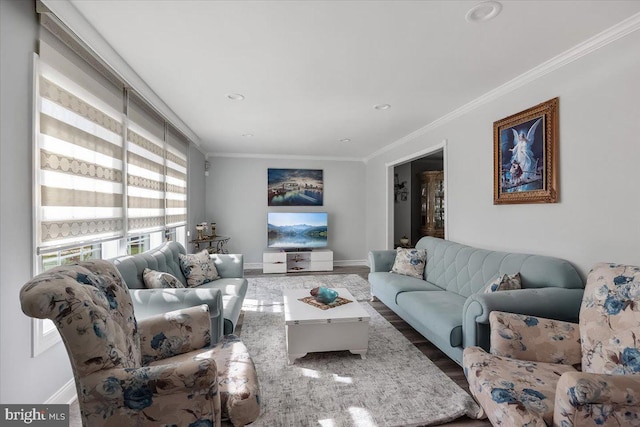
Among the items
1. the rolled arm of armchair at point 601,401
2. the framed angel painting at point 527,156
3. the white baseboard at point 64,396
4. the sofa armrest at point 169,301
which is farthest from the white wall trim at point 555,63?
the white baseboard at point 64,396

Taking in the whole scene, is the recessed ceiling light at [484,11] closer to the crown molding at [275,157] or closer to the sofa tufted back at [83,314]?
the sofa tufted back at [83,314]

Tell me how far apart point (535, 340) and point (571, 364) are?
0.68 feet

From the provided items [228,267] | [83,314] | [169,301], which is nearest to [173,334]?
[169,301]

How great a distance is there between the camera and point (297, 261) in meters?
6.11

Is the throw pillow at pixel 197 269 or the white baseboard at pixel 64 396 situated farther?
the throw pillow at pixel 197 269

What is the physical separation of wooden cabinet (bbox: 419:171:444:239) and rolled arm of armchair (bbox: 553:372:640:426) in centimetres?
518

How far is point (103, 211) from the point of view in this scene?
2.31m

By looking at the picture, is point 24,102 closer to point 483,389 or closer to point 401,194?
point 483,389

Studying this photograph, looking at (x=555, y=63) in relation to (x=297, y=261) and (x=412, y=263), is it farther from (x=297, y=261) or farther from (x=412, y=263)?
(x=297, y=261)

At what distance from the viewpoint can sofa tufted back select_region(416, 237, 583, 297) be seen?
218cm

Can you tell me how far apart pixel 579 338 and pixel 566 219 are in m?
1.03

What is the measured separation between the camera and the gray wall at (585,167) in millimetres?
1904

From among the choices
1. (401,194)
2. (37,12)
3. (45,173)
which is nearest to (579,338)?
(45,173)

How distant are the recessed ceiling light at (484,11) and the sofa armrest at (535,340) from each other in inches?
72.4
